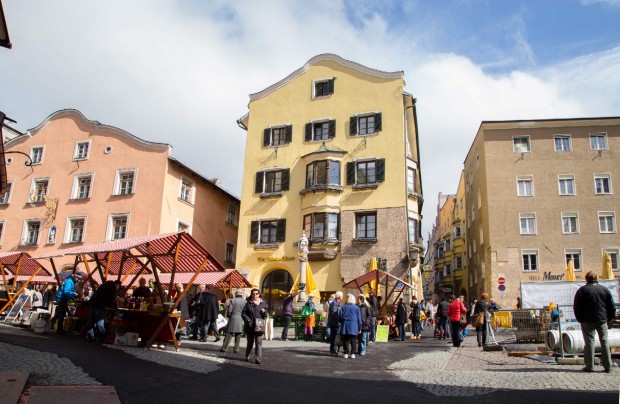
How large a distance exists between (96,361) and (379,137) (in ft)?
78.5

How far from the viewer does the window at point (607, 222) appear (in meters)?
35.3

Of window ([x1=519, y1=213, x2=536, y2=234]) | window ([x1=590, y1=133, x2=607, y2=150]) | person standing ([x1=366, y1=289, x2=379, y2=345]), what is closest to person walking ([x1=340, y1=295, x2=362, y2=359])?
person standing ([x1=366, y1=289, x2=379, y2=345])

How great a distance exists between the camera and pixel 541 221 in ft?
119

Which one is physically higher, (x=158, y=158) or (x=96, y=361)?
(x=158, y=158)

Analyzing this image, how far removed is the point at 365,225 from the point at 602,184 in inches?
730

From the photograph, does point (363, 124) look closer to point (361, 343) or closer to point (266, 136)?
point (266, 136)

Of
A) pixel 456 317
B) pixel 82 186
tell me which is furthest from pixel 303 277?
pixel 82 186

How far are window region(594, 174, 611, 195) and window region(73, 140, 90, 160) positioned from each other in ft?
115

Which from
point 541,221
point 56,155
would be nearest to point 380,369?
point 541,221

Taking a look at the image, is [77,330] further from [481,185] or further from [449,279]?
[449,279]

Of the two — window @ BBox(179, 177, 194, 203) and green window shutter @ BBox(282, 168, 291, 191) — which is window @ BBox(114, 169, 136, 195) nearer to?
window @ BBox(179, 177, 194, 203)

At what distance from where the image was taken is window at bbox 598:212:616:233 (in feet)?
116

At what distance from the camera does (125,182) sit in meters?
33.2

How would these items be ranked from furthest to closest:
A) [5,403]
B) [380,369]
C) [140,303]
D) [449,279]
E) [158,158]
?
[449,279] → [158,158] → [140,303] → [380,369] → [5,403]
